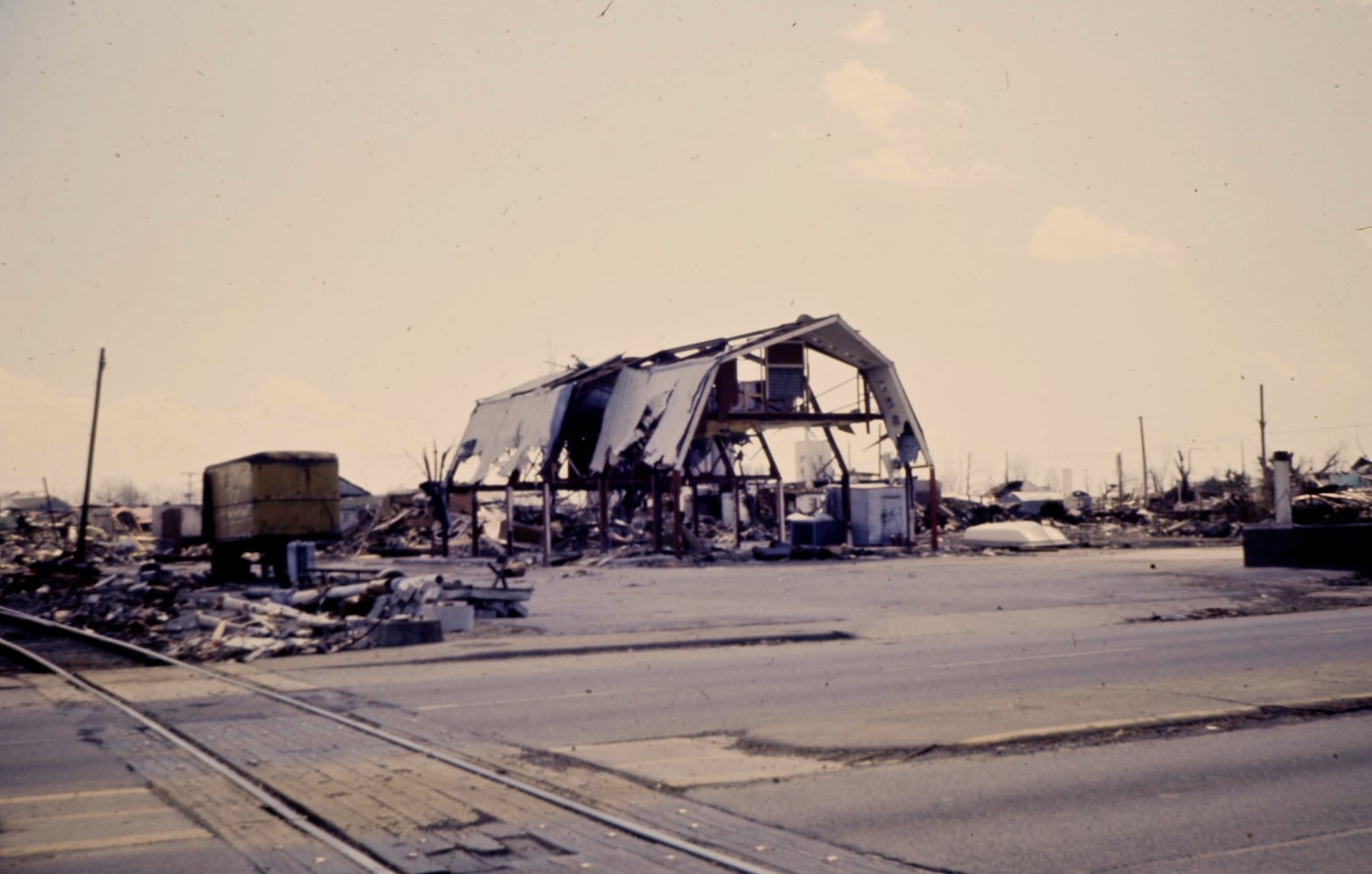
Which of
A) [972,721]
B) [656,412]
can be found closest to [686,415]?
[656,412]

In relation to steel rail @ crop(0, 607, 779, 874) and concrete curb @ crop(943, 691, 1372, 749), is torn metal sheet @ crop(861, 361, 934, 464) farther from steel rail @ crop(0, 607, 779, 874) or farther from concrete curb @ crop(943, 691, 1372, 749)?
concrete curb @ crop(943, 691, 1372, 749)

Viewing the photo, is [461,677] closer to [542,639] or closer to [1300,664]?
[542,639]

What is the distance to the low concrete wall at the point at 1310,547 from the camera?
93.4 feet

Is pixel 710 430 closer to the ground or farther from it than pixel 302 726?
farther from it

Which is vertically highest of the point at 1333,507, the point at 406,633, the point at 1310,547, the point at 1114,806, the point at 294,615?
the point at 1333,507

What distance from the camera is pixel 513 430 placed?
5059cm

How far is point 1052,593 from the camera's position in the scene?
2434 centimetres

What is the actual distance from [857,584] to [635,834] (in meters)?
22.5

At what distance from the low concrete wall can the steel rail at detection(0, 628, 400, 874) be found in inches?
1027

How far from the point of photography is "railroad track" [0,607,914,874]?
20.2 ft

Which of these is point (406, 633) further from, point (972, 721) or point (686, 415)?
point (686, 415)

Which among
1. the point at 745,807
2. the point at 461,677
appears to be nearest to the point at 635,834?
the point at 745,807

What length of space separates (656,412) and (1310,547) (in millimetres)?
22392

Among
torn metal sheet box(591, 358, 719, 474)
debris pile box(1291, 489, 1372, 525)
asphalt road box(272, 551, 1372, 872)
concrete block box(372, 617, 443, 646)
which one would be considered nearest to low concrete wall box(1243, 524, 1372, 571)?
debris pile box(1291, 489, 1372, 525)
